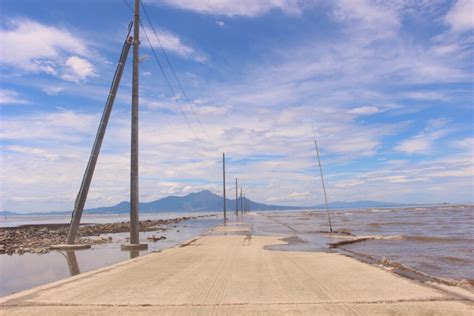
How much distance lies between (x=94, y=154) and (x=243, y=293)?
50.0ft

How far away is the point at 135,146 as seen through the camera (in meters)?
20.4

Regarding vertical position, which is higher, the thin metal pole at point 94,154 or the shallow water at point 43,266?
the thin metal pole at point 94,154

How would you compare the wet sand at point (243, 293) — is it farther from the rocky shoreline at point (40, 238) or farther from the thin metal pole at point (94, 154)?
the rocky shoreline at point (40, 238)

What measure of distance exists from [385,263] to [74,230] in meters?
15.1

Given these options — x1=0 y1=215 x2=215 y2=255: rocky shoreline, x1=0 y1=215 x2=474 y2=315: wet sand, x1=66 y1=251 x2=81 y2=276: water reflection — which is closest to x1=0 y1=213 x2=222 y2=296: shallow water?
x1=66 y1=251 x2=81 y2=276: water reflection

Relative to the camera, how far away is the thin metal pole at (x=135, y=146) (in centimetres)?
2012

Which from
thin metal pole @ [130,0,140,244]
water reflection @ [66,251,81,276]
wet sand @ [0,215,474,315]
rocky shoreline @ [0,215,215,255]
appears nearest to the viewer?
wet sand @ [0,215,474,315]

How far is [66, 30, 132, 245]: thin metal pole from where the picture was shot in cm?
2070

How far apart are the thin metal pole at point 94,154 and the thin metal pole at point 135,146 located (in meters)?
0.83

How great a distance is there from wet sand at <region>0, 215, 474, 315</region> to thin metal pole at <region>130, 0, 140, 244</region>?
8473 millimetres

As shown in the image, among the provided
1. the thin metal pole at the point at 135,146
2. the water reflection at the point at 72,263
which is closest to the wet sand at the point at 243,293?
the water reflection at the point at 72,263

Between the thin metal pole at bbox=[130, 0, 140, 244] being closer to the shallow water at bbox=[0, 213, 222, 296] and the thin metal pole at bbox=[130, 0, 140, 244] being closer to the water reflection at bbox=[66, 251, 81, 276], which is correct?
the shallow water at bbox=[0, 213, 222, 296]

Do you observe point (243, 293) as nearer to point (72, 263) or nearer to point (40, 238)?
point (72, 263)

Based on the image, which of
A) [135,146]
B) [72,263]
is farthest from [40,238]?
[72,263]
